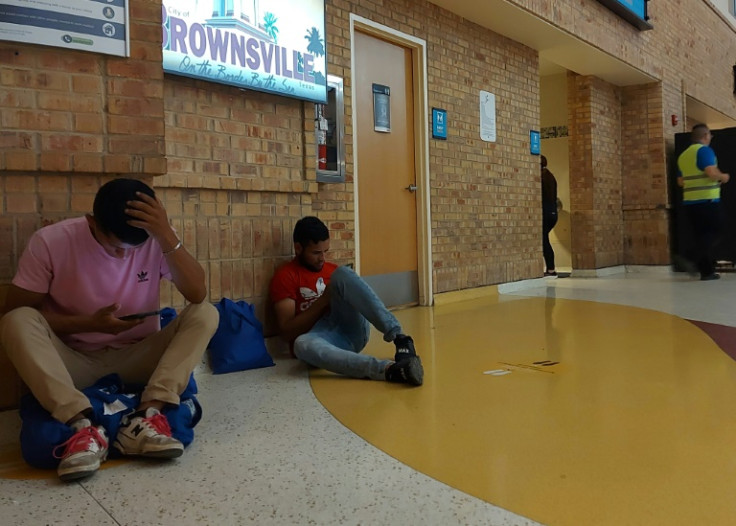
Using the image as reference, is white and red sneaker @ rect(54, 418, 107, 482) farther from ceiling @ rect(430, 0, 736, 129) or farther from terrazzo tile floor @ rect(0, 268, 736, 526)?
ceiling @ rect(430, 0, 736, 129)

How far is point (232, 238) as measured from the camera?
3.50 metres

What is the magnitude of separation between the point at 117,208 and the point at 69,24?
3.23ft

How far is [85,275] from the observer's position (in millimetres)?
2164

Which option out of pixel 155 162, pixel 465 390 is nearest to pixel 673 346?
pixel 465 390

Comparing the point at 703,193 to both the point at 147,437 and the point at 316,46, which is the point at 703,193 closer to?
the point at 316,46

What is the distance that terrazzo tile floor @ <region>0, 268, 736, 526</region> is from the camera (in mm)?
1561

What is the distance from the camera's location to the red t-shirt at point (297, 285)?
3.43 metres

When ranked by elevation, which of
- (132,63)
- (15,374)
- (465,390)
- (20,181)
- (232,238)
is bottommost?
(465,390)

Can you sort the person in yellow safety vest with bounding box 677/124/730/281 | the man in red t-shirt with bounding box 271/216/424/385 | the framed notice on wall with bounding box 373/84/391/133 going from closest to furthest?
the man in red t-shirt with bounding box 271/216/424/385 → the framed notice on wall with bounding box 373/84/391/133 → the person in yellow safety vest with bounding box 677/124/730/281

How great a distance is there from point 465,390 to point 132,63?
6.66ft

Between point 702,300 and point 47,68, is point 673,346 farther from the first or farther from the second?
point 47,68

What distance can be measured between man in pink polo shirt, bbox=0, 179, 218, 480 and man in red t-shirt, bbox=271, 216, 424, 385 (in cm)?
87

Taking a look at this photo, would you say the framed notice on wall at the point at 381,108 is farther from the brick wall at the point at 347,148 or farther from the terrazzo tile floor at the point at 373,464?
the terrazzo tile floor at the point at 373,464

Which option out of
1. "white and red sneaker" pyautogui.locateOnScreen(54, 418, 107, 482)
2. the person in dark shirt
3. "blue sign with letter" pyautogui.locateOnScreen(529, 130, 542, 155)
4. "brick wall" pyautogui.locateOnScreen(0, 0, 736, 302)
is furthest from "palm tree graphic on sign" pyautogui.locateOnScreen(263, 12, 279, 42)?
the person in dark shirt
